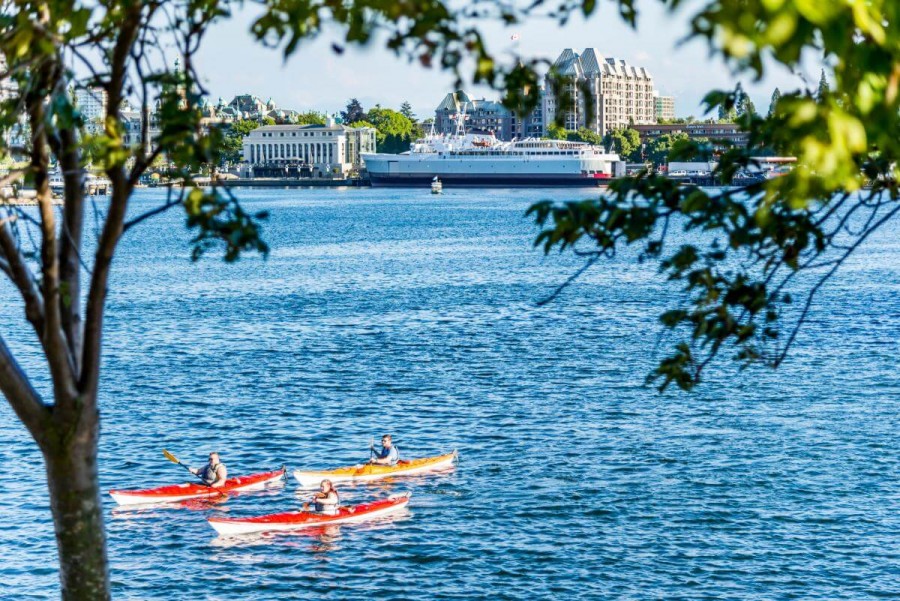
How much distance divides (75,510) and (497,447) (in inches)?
1046

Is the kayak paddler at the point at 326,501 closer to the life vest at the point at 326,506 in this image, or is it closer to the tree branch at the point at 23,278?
the life vest at the point at 326,506

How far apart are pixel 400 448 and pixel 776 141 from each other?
1062 inches

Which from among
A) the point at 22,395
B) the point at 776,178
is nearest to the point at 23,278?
the point at 22,395

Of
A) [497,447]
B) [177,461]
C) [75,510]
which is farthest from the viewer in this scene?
[497,447]

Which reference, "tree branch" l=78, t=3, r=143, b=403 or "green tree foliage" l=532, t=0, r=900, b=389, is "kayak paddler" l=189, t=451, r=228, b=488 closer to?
"tree branch" l=78, t=3, r=143, b=403

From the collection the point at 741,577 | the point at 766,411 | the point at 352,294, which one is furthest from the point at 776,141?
the point at 352,294

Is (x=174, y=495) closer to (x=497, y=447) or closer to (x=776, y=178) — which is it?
(x=497, y=447)

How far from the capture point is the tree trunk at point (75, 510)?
27.1 feet

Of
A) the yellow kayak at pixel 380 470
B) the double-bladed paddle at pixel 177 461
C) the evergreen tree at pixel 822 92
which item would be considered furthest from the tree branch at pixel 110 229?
the yellow kayak at pixel 380 470

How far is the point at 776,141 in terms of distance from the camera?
26.8 ft

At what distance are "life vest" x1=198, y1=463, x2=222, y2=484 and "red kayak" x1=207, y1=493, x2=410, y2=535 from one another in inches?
85.4

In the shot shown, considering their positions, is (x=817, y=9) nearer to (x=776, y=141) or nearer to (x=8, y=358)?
(x=776, y=141)

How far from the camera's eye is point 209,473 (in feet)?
99.3

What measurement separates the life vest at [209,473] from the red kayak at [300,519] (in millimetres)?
2169
